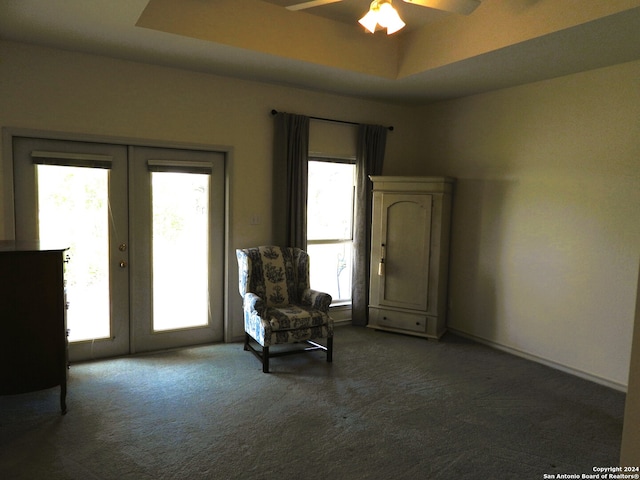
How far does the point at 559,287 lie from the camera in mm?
3902

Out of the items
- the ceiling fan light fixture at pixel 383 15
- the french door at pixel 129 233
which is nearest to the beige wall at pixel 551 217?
the ceiling fan light fixture at pixel 383 15

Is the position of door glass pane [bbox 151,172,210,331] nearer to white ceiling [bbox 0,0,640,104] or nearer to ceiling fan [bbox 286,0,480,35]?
white ceiling [bbox 0,0,640,104]

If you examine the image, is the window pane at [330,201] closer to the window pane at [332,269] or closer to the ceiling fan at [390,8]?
the window pane at [332,269]

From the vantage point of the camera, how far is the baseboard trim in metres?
3.55

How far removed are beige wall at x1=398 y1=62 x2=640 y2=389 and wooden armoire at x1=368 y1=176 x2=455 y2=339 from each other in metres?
0.35

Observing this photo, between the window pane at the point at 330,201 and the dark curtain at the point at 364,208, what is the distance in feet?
0.49

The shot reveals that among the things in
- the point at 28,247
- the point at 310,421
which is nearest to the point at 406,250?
the point at 310,421

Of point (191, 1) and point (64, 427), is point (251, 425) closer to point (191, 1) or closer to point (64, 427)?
point (64, 427)

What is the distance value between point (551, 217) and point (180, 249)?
3.52 meters

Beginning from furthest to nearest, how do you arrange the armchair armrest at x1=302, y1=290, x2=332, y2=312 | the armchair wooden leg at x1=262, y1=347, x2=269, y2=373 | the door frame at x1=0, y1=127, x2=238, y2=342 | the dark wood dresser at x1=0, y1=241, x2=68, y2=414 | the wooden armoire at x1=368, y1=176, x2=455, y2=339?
the wooden armoire at x1=368, y1=176, x2=455, y2=339
the armchair armrest at x1=302, y1=290, x2=332, y2=312
the armchair wooden leg at x1=262, y1=347, x2=269, y2=373
the door frame at x1=0, y1=127, x2=238, y2=342
the dark wood dresser at x1=0, y1=241, x2=68, y2=414

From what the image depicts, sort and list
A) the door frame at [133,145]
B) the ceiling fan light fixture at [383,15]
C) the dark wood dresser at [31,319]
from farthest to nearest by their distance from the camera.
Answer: the door frame at [133,145]
the dark wood dresser at [31,319]
the ceiling fan light fixture at [383,15]

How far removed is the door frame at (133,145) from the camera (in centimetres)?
336

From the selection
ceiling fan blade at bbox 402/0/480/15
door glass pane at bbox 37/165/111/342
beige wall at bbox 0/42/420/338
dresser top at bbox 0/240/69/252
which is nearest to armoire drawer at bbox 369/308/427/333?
beige wall at bbox 0/42/420/338

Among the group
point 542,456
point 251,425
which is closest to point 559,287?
point 542,456
